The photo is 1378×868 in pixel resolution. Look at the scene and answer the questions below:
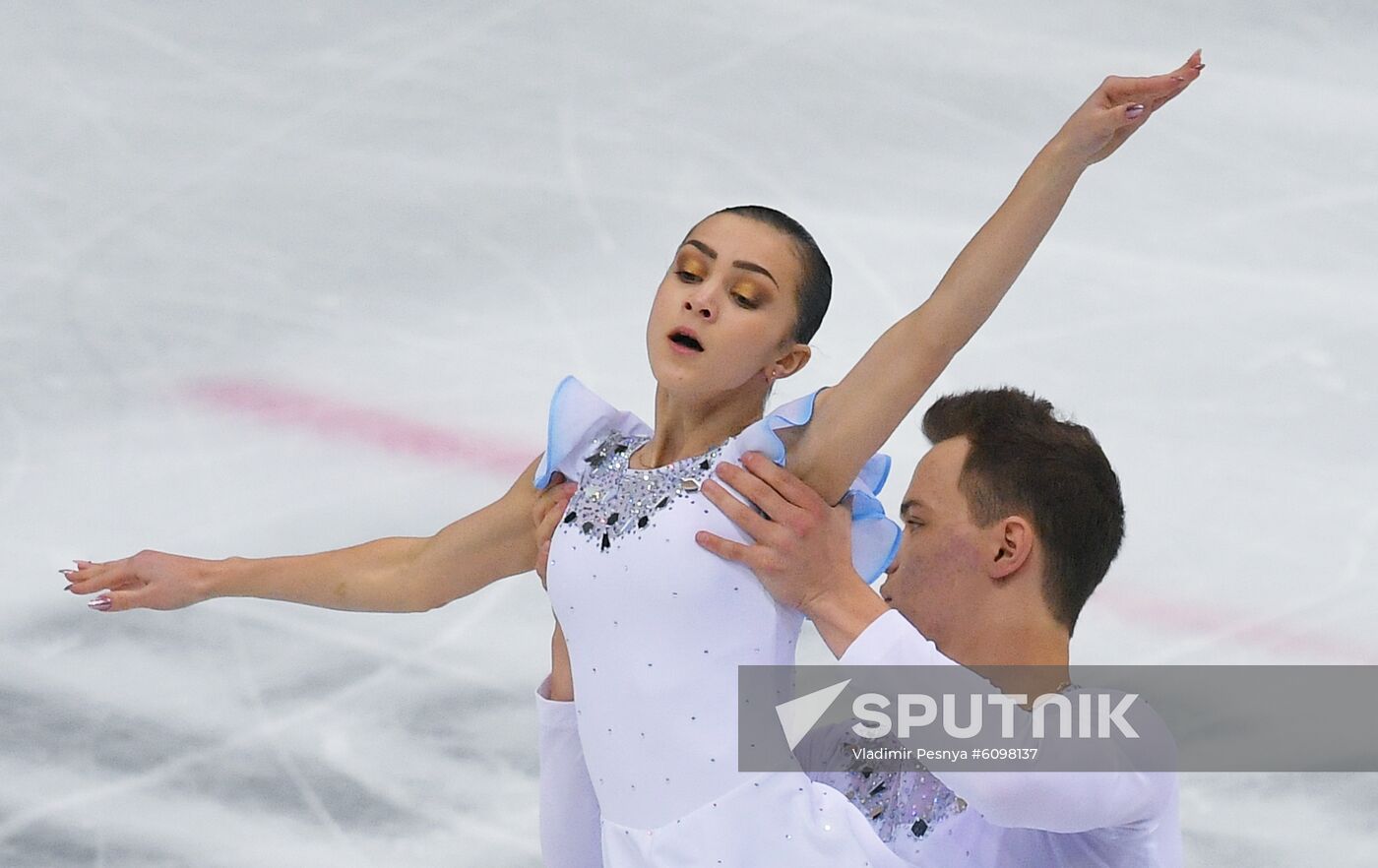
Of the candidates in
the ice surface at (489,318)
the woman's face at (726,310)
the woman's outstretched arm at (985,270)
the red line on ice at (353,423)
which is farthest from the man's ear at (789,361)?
the red line on ice at (353,423)

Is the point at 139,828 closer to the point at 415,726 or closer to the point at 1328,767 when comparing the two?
the point at 415,726

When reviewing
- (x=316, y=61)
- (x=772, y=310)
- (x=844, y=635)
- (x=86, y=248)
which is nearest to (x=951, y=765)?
(x=844, y=635)

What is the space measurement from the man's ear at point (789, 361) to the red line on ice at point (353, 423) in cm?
Answer: 212

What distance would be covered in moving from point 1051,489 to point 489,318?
8.43ft

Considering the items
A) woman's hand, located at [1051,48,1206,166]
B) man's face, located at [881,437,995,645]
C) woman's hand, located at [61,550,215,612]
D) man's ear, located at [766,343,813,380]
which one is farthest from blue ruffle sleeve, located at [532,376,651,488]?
woman's hand, located at [1051,48,1206,166]

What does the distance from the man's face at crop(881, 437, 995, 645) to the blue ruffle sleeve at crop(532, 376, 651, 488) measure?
463mm

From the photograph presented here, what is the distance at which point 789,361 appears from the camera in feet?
8.11

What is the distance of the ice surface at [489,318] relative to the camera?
393 cm

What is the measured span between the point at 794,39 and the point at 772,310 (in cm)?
341

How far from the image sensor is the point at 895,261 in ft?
16.3

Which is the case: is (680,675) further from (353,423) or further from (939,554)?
(353,423)

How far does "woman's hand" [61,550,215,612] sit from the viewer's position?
9.08ft

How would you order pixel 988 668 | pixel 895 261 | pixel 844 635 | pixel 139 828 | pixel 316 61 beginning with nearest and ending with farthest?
pixel 844 635
pixel 988 668
pixel 139 828
pixel 895 261
pixel 316 61

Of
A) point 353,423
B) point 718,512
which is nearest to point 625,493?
point 718,512
